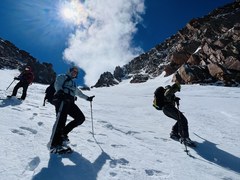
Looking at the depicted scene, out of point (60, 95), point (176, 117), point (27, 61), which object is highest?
point (27, 61)

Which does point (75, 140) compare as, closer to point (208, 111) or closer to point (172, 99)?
point (172, 99)

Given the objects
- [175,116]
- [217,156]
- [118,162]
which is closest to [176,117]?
[175,116]

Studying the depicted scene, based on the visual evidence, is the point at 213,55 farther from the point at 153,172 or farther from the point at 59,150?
the point at 59,150

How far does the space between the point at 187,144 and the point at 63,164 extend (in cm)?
460

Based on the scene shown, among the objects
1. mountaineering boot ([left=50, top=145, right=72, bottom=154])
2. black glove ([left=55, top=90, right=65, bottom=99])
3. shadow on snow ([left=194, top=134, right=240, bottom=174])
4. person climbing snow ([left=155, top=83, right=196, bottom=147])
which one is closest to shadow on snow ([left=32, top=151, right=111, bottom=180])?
mountaineering boot ([left=50, top=145, right=72, bottom=154])

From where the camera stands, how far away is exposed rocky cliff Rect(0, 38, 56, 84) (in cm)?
11925

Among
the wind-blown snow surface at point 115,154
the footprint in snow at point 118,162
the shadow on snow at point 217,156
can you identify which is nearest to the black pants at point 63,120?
the wind-blown snow surface at point 115,154

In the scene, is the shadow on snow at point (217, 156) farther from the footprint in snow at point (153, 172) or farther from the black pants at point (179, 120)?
the footprint in snow at point (153, 172)

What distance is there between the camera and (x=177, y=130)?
10.2 m

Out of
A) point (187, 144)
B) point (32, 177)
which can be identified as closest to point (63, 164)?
point (32, 177)

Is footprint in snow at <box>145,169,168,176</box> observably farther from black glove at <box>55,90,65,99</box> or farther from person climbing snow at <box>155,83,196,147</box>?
person climbing snow at <box>155,83,196,147</box>

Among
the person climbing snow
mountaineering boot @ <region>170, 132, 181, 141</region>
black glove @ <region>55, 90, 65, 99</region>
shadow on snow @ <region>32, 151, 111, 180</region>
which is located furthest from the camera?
mountaineering boot @ <region>170, 132, 181, 141</region>

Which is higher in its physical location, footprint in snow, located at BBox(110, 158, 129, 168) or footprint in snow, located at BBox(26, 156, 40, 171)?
footprint in snow, located at BBox(26, 156, 40, 171)

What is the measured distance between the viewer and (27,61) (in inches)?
5172
